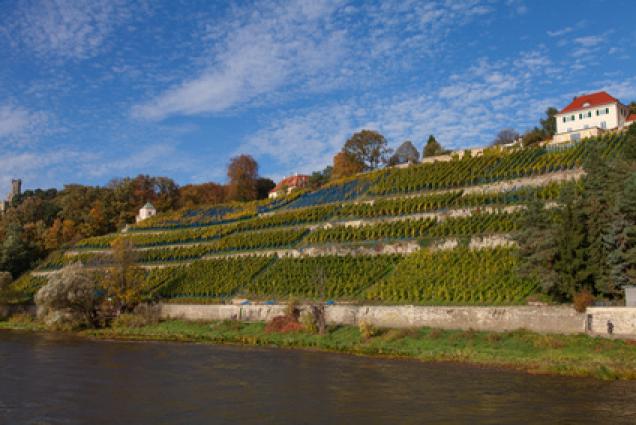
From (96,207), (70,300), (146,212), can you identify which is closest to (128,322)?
(70,300)

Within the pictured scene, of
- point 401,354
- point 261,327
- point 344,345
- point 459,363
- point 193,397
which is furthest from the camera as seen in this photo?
point 261,327

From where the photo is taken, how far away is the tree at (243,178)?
98562 millimetres

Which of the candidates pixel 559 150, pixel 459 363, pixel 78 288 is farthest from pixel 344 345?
pixel 559 150

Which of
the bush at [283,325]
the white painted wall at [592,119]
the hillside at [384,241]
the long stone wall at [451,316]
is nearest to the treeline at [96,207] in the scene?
the hillside at [384,241]

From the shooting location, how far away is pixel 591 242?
101ft

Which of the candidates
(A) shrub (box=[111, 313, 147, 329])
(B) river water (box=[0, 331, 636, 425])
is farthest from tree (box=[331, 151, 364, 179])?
(B) river water (box=[0, 331, 636, 425])

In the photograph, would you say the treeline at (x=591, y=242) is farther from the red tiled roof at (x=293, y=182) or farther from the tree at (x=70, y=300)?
the red tiled roof at (x=293, y=182)

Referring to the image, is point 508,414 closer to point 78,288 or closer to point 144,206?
point 78,288

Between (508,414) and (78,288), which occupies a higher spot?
(78,288)

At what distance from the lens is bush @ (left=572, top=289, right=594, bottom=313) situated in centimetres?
2912

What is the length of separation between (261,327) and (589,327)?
21787 millimetres

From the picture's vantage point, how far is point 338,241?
5278 centimetres

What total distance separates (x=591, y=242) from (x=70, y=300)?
39434mm

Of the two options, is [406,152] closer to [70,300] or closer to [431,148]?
[431,148]
